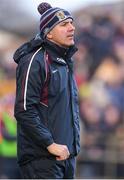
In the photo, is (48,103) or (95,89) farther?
(95,89)

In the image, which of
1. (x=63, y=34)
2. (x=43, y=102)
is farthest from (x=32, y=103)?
(x=63, y=34)

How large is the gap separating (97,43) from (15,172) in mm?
3065

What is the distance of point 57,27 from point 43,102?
51 cm

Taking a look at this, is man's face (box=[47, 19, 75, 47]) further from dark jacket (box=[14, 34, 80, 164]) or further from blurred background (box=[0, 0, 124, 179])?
blurred background (box=[0, 0, 124, 179])

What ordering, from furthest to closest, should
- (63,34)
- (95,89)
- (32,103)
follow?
(95,89), (63,34), (32,103)

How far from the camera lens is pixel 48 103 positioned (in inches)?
180

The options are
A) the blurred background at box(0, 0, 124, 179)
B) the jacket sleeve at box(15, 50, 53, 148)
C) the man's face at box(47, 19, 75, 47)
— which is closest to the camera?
the jacket sleeve at box(15, 50, 53, 148)

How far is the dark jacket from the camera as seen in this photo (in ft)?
14.8

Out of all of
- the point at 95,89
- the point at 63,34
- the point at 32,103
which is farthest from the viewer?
the point at 95,89

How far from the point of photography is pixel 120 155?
12.0 meters

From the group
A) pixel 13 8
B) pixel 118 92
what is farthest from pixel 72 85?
pixel 13 8

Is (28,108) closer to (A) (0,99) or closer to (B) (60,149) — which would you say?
(B) (60,149)

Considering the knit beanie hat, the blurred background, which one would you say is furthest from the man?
the blurred background

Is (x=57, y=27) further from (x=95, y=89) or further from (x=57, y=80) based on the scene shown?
(x=95, y=89)
